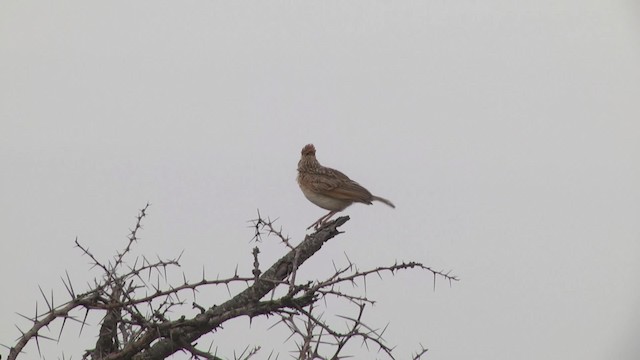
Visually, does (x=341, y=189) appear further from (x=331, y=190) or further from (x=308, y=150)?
(x=308, y=150)

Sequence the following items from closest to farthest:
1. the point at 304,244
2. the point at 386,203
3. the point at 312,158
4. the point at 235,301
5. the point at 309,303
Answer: the point at 309,303 < the point at 235,301 < the point at 304,244 < the point at 386,203 < the point at 312,158

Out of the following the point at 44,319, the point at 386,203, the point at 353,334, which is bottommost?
the point at 353,334

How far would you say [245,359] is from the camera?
129 inches

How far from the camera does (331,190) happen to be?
795 centimetres

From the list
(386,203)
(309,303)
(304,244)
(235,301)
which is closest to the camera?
(309,303)

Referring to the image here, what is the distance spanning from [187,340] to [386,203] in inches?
199

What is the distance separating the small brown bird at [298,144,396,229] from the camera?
7938 millimetres

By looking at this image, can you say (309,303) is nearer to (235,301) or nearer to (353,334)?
(353,334)

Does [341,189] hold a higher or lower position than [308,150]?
lower

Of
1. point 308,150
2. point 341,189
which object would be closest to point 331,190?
point 341,189

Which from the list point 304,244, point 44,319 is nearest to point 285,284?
point 44,319

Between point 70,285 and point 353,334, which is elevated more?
point 70,285

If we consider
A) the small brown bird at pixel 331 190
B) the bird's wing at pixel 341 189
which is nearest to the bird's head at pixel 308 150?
the small brown bird at pixel 331 190

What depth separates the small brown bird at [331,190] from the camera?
794 cm
